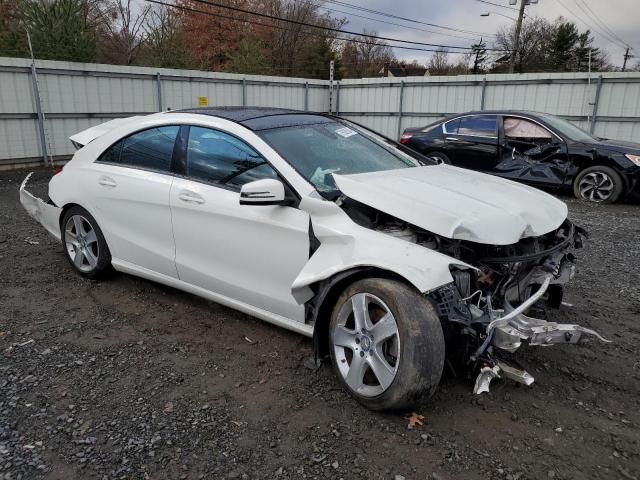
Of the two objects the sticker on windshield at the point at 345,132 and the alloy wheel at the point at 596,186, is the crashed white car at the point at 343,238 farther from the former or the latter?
the alloy wheel at the point at 596,186

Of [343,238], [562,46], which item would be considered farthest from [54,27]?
[562,46]

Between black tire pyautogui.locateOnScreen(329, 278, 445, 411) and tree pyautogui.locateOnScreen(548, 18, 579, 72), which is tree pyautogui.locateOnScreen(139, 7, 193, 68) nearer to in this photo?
black tire pyautogui.locateOnScreen(329, 278, 445, 411)

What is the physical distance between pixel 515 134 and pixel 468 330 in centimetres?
724

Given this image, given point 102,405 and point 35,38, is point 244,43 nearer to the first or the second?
point 35,38

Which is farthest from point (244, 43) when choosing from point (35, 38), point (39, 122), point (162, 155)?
point (162, 155)

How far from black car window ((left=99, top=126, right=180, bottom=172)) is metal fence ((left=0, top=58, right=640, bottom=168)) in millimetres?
8154

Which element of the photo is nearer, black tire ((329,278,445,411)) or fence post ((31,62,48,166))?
black tire ((329,278,445,411))

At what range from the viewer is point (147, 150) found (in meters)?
3.92

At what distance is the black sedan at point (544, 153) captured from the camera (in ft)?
26.6

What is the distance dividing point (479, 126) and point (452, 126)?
1.85 ft

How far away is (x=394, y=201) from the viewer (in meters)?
2.74

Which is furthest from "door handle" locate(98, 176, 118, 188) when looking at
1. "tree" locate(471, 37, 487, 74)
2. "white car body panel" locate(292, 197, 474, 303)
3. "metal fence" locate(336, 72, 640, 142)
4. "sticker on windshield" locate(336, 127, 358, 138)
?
"tree" locate(471, 37, 487, 74)

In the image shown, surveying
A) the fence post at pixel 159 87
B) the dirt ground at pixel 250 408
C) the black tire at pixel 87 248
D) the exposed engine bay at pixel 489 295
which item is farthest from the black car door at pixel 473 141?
the fence post at pixel 159 87

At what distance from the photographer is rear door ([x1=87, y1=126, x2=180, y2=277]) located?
3.71 m
